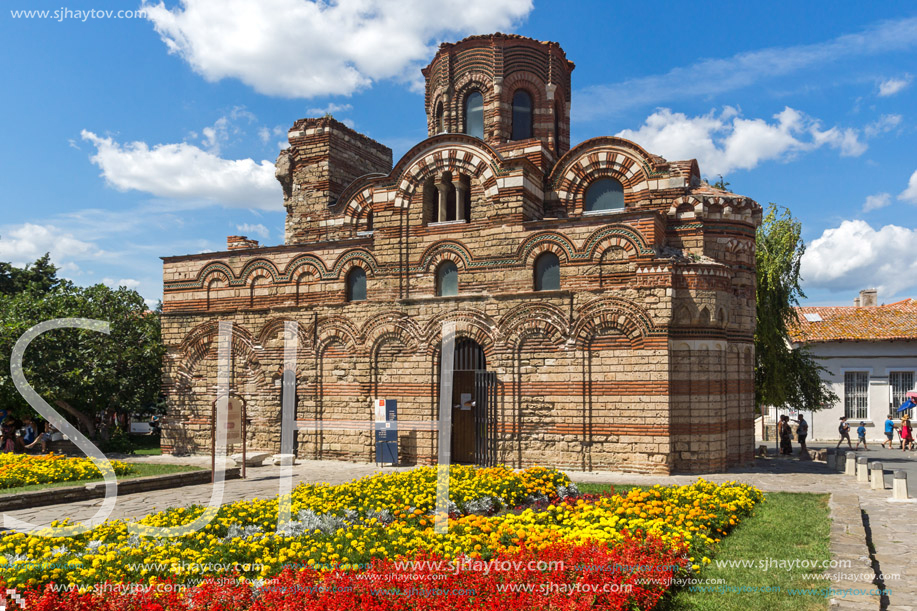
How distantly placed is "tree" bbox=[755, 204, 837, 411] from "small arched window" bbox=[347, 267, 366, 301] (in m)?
10.4

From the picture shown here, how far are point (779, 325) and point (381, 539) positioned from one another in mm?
15144

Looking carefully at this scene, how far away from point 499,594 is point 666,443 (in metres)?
9.04

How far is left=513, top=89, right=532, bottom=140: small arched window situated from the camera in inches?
780

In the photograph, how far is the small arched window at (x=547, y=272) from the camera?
15.2 m

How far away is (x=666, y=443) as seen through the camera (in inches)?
542

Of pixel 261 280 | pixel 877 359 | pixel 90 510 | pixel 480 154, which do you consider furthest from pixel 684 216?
pixel 877 359

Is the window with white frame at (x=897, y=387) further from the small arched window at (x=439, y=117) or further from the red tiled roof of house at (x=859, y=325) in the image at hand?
the small arched window at (x=439, y=117)

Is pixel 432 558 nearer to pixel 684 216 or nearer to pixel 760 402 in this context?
pixel 684 216

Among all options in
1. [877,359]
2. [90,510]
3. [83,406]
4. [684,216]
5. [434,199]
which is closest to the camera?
[90,510]

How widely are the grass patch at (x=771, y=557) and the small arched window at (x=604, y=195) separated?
792 centimetres

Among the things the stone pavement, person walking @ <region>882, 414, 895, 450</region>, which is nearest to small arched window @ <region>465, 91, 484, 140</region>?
the stone pavement

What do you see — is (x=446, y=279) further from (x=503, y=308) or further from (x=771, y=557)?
(x=771, y=557)

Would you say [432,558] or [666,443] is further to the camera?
[666,443]

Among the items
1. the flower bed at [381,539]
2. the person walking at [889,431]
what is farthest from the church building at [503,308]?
the person walking at [889,431]
